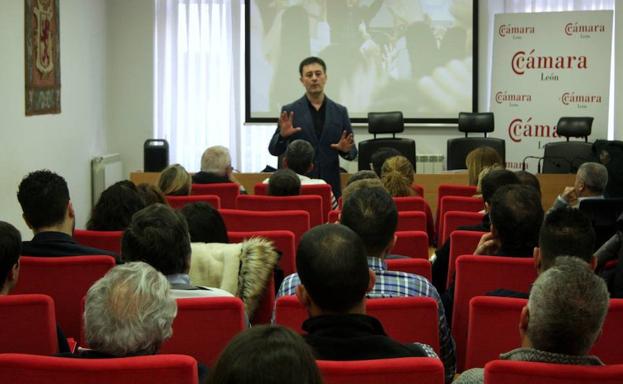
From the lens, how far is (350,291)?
2211 millimetres

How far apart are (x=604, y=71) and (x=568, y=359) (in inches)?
340

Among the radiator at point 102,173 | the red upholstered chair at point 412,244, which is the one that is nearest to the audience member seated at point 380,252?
the red upholstered chair at point 412,244

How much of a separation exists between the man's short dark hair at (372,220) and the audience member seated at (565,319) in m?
1.05

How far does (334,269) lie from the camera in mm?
2223

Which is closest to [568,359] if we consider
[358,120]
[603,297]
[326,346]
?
[603,297]

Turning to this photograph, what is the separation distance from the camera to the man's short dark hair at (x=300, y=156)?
6.41 meters

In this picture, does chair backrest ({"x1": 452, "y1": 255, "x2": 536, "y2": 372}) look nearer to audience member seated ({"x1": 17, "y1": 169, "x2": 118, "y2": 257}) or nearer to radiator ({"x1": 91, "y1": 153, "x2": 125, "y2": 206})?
audience member seated ({"x1": 17, "y1": 169, "x2": 118, "y2": 257})

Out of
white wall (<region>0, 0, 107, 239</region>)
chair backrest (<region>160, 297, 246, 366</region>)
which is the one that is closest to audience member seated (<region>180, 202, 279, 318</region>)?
chair backrest (<region>160, 297, 246, 366</region>)

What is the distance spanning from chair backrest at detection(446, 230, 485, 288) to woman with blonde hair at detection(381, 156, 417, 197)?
64.4 inches

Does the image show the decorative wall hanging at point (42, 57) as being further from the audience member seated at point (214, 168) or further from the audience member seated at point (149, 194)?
the audience member seated at point (149, 194)

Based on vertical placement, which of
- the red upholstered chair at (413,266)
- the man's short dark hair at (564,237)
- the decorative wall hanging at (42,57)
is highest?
the decorative wall hanging at (42,57)

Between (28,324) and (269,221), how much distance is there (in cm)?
219

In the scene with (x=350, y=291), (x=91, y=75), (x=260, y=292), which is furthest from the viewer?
(x=91, y=75)

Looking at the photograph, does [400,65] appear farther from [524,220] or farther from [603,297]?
[603,297]
